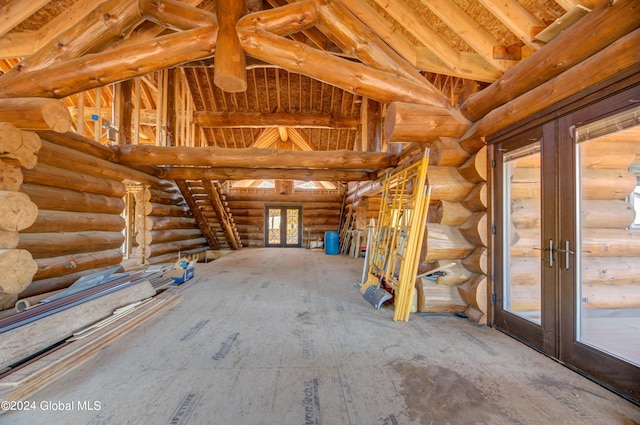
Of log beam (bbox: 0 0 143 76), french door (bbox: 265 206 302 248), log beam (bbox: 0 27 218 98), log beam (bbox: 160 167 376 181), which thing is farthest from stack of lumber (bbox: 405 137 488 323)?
french door (bbox: 265 206 302 248)

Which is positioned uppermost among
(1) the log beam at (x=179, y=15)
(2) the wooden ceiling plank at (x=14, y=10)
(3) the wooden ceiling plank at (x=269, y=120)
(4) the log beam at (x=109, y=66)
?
(3) the wooden ceiling plank at (x=269, y=120)

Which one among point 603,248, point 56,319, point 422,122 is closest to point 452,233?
point 422,122

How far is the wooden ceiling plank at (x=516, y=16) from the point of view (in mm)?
2953

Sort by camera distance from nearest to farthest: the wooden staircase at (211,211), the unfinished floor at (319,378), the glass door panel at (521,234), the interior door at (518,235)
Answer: the unfinished floor at (319,378) < the interior door at (518,235) < the glass door panel at (521,234) < the wooden staircase at (211,211)

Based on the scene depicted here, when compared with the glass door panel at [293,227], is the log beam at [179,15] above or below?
above

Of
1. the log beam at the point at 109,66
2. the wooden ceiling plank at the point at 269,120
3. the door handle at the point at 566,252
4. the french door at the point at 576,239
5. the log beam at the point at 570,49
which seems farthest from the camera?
the wooden ceiling plank at the point at 269,120

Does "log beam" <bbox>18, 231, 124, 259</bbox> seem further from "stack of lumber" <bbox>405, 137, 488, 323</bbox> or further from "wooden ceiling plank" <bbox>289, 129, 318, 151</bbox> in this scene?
"wooden ceiling plank" <bbox>289, 129, 318, 151</bbox>

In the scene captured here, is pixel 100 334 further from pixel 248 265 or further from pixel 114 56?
pixel 248 265

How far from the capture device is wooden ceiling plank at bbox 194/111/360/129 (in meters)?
10.0

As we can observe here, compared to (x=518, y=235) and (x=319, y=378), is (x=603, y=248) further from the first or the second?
(x=319, y=378)

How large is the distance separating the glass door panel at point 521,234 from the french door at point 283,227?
1043 cm

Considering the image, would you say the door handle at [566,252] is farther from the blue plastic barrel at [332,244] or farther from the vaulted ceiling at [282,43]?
the blue plastic barrel at [332,244]

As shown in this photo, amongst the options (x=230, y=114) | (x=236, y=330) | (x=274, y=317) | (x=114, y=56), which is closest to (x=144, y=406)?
(x=236, y=330)

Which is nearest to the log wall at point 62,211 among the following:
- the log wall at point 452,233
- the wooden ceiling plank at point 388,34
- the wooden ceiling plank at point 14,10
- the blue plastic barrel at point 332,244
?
the wooden ceiling plank at point 14,10
